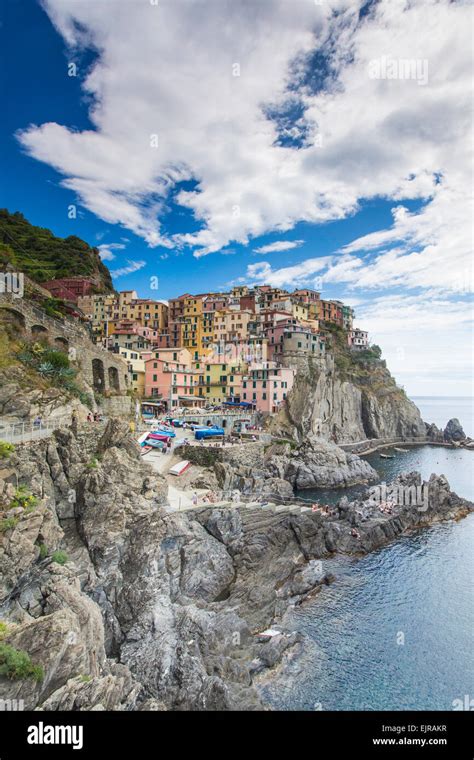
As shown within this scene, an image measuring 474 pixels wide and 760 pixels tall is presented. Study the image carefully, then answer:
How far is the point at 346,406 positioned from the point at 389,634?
187 feet

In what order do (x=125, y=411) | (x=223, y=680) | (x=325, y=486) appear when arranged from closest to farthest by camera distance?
(x=223, y=680)
(x=125, y=411)
(x=325, y=486)

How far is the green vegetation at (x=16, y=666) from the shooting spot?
39.8 feet

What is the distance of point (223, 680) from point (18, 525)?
34.6ft

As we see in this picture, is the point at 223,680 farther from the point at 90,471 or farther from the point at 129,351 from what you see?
the point at 129,351

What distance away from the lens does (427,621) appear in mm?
25000

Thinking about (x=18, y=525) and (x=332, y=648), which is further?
(x=332, y=648)

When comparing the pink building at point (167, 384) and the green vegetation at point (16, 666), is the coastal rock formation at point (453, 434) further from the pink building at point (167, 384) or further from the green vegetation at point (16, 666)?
the green vegetation at point (16, 666)

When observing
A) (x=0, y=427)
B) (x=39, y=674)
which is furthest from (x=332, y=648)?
(x=0, y=427)

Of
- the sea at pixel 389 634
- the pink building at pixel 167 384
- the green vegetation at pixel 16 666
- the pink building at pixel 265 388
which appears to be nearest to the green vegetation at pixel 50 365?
the green vegetation at pixel 16 666

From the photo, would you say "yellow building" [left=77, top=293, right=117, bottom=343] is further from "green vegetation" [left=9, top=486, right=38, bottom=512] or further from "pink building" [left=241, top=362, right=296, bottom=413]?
"green vegetation" [left=9, top=486, right=38, bottom=512]

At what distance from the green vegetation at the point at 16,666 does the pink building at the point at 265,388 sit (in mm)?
50533

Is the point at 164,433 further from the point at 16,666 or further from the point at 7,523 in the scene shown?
the point at 16,666

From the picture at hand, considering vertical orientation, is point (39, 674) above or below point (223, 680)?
above
